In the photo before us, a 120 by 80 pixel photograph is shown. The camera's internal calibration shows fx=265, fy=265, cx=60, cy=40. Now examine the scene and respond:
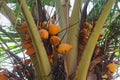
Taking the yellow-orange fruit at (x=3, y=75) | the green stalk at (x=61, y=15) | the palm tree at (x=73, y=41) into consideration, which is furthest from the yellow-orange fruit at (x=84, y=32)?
the yellow-orange fruit at (x=3, y=75)

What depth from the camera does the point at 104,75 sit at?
1374 millimetres

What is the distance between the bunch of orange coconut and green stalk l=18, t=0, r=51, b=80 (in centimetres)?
6

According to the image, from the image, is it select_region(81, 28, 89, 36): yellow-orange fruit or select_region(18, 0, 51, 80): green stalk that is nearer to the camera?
select_region(18, 0, 51, 80): green stalk

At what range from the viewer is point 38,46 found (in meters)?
1.13

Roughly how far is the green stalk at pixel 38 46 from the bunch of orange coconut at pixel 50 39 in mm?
63

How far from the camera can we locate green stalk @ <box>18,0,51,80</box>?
1.06 meters

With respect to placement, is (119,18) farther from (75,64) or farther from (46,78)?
(46,78)

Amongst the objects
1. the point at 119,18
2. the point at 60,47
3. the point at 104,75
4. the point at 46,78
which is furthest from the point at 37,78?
the point at 119,18

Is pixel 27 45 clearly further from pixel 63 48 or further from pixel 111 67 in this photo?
pixel 111 67

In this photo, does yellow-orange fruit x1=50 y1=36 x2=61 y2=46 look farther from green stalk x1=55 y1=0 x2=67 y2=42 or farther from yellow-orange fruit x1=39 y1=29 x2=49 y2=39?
green stalk x1=55 y1=0 x2=67 y2=42

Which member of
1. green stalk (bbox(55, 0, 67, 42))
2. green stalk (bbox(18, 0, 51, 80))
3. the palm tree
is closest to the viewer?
green stalk (bbox(18, 0, 51, 80))

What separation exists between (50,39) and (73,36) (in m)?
0.14

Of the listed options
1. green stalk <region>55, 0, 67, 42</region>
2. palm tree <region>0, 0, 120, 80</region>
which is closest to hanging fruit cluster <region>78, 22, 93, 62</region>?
palm tree <region>0, 0, 120, 80</region>

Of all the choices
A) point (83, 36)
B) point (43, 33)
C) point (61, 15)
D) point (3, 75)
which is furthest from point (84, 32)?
point (3, 75)
